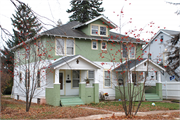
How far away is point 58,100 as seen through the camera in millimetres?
14703

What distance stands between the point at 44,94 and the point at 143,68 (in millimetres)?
8615

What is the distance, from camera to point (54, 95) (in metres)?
14.8

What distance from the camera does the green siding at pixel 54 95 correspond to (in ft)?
48.1

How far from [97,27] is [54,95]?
775cm

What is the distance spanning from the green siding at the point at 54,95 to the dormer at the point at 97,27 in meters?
6.20

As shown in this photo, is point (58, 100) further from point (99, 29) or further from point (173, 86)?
point (173, 86)

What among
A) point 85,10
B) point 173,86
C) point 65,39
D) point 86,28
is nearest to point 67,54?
point 65,39

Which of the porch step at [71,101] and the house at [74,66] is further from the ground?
the house at [74,66]

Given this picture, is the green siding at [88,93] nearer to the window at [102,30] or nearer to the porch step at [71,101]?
the porch step at [71,101]

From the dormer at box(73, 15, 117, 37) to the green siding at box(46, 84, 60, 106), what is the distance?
620 centimetres

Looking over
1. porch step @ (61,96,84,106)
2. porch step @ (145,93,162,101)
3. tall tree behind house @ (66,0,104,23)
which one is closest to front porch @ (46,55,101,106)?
porch step @ (61,96,84,106)

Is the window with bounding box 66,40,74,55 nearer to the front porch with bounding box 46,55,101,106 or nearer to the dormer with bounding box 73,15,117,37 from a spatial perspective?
the front porch with bounding box 46,55,101,106

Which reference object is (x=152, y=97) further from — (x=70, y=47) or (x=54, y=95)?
(x=54, y=95)

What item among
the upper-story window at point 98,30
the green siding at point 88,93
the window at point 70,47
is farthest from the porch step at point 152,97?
the window at point 70,47
